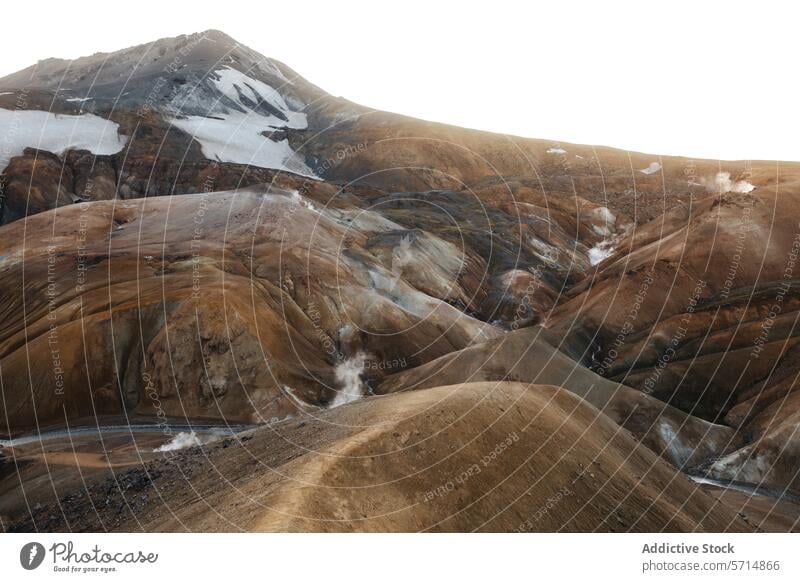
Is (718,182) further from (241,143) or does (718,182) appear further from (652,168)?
(241,143)

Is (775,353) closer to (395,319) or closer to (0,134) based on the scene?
(395,319)

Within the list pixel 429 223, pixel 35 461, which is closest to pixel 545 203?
pixel 429 223

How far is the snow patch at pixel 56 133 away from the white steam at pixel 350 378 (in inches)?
2689

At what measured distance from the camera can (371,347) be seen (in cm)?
5219

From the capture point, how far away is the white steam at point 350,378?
145 ft

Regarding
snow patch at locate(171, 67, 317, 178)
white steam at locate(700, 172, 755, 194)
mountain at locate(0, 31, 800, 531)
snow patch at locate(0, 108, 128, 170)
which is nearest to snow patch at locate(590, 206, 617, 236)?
mountain at locate(0, 31, 800, 531)

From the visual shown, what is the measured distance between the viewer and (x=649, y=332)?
57.7 meters

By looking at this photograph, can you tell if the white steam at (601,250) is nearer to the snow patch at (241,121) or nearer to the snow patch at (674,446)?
the snow patch at (674,446)

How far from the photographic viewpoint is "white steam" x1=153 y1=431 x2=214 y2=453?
32.3m

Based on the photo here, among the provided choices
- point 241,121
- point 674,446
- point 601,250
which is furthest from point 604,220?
point 241,121

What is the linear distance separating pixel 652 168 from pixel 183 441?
120 m

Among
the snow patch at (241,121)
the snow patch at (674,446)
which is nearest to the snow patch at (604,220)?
the snow patch at (241,121)

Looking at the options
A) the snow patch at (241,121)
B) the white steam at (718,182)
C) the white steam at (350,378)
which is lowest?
the white steam at (350,378)

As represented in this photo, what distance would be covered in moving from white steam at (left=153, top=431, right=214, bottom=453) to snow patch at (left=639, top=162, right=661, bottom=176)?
11521 cm
